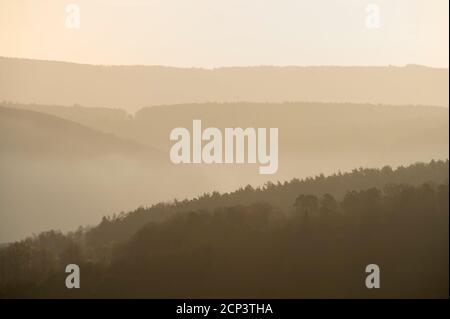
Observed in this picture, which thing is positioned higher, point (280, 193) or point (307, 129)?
point (307, 129)

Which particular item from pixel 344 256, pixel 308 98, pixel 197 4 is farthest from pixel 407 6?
pixel 344 256

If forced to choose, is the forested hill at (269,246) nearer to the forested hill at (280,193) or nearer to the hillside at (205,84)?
the forested hill at (280,193)

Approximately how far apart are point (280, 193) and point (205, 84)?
0.64 m

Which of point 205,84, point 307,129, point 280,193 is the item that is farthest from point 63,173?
point 307,129

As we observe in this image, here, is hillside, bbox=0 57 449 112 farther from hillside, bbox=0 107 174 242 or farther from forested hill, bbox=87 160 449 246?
forested hill, bbox=87 160 449 246

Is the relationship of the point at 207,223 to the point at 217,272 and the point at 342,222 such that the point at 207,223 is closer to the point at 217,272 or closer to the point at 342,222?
the point at 217,272

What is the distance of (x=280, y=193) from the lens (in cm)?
279

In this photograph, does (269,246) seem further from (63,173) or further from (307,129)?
(63,173)

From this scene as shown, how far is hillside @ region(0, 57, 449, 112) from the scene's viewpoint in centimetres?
276

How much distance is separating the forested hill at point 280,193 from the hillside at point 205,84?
1.11ft

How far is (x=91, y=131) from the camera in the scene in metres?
2.77

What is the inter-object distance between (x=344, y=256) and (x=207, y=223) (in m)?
0.68

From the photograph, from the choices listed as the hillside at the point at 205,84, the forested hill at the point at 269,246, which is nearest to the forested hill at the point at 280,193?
the forested hill at the point at 269,246

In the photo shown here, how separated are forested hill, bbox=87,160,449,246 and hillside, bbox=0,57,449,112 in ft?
1.11
